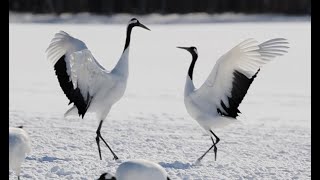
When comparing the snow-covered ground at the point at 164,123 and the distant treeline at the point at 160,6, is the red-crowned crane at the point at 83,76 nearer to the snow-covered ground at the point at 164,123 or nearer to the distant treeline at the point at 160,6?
the snow-covered ground at the point at 164,123

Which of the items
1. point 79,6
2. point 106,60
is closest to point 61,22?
point 79,6

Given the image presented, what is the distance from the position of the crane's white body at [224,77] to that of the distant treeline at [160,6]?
92.5ft

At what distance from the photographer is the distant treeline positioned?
3538 centimetres

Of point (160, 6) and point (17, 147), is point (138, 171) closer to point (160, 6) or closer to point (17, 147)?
point (17, 147)

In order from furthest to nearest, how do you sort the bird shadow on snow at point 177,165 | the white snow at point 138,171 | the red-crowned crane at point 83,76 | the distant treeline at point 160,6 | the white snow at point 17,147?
the distant treeline at point 160,6 → the red-crowned crane at point 83,76 → the bird shadow on snow at point 177,165 → the white snow at point 17,147 → the white snow at point 138,171

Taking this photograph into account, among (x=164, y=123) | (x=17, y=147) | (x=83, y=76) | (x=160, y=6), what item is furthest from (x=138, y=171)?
(x=160, y=6)

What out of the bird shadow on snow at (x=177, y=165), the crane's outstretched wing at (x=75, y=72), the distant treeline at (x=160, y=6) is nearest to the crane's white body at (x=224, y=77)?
the bird shadow on snow at (x=177, y=165)

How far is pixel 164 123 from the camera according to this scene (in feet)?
30.0

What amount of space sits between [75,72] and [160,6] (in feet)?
99.9

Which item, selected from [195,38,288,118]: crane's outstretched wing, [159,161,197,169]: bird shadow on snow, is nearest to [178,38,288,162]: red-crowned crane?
[195,38,288,118]: crane's outstretched wing

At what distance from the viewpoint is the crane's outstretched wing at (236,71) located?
645cm

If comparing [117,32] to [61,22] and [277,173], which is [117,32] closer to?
[61,22]

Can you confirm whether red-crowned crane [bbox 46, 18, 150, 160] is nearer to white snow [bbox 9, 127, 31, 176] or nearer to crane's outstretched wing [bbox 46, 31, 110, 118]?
crane's outstretched wing [bbox 46, 31, 110, 118]
